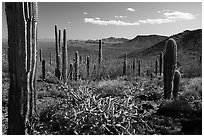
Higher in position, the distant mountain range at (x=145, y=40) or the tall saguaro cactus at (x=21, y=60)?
the tall saguaro cactus at (x=21, y=60)

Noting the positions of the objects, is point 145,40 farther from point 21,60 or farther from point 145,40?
point 21,60

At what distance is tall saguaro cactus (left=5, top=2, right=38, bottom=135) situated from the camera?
462cm

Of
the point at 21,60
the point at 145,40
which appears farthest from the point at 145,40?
the point at 21,60

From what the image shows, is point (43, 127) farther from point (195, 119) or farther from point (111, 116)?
point (195, 119)

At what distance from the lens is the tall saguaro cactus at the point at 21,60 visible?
462 centimetres

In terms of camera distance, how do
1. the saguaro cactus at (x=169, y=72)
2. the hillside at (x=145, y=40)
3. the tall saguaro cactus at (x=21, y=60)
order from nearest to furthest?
the tall saguaro cactus at (x=21, y=60) → the saguaro cactus at (x=169, y=72) → the hillside at (x=145, y=40)

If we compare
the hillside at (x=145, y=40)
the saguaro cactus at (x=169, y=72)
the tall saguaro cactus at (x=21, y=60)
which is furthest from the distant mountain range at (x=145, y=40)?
the tall saguaro cactus at (x=21, y=60)

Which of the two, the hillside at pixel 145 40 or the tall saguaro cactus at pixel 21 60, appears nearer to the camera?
the tall saguaro cactus at pixel 21 60

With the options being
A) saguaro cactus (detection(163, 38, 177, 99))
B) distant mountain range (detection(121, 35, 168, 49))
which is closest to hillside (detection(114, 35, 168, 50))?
distant mountain range (detection(121, 35, 168, 49))

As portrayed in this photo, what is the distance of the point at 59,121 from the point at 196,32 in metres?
57.0

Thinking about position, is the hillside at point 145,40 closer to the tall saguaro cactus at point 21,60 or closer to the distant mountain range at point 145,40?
the distant mountain range at point 145,40

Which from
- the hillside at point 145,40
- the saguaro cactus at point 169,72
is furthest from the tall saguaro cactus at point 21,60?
the hillside at point 145,40

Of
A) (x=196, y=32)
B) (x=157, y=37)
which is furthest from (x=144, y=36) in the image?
(x=196, y=32)

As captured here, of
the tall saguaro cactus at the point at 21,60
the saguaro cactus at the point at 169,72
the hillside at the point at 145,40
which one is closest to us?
the tall saguaro cactus at the point at 21,60
